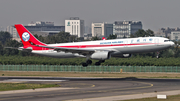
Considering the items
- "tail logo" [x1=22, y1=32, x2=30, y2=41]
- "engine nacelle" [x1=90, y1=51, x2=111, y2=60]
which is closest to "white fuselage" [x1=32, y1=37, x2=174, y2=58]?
"engine nacelle" [x1=90, y1=51, x2=111, y2=60]

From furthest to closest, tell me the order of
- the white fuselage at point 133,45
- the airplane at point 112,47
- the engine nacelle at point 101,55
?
the engine nacelle at point 101,55
the airplane at point 112,47
the white fuselage at point 133,45

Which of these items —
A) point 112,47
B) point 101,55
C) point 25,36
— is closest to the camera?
point 101,55

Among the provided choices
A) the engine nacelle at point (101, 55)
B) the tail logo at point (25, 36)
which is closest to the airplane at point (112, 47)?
the engine nacelle at point (101, 55)

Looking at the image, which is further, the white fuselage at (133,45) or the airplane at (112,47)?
the airplane at (112,47)

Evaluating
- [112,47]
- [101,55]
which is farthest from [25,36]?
[112,47]

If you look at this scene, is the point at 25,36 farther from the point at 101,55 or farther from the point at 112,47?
the point at 112,47

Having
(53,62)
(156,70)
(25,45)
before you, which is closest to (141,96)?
(25,45)

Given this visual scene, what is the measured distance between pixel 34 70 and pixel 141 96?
6393cm

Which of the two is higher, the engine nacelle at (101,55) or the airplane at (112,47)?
the airplane at (112,47)

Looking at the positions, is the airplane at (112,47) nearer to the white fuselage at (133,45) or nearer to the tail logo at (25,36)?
the white fuselage at (133,45)

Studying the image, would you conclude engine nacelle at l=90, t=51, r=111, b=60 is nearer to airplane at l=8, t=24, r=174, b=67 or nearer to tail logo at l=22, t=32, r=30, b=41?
airplane at l=8, t=24, r=174, b=67

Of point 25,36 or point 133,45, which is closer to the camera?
point 133,45

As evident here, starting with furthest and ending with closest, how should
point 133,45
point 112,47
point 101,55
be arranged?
1. point 112,47
2. point 101,55
3. point 133,45

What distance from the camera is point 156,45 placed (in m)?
56.2
